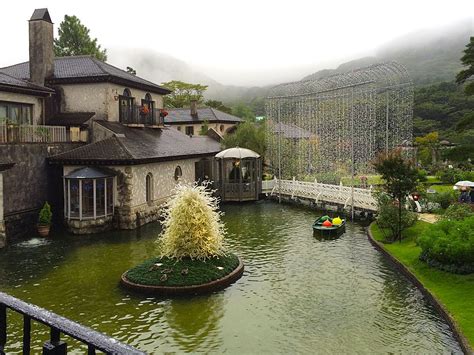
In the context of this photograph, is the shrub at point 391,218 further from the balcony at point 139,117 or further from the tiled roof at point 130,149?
the balcony at point 139,117

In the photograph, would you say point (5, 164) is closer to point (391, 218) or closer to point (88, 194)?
point (88, 194)

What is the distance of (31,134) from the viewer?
24797 mm

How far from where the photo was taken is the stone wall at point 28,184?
22.4 meters

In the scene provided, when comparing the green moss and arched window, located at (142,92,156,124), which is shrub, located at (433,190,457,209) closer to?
the green moss

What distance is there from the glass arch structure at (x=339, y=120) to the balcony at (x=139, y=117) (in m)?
8.96

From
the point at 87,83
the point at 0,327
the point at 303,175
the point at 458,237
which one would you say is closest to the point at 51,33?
the point at 87,83

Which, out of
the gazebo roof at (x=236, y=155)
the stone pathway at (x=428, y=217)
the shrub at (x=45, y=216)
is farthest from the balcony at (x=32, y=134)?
the stone pathway at (x=428, y=217)

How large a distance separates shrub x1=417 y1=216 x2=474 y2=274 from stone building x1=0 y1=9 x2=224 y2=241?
15.2 m

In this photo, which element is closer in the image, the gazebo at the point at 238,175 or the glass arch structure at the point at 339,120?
the glass arch structure at the point at 339,120

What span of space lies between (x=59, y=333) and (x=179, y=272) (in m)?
12.7

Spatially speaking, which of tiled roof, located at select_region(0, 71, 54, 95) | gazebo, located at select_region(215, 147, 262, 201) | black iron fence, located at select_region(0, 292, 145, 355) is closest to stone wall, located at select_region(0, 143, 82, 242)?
tiled roof, located at select_region(0, 71, 54, 95)

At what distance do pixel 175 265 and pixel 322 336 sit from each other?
230 inches

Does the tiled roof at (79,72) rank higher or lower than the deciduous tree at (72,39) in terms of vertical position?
lower

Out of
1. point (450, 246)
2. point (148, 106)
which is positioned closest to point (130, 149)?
point (148, 106)
